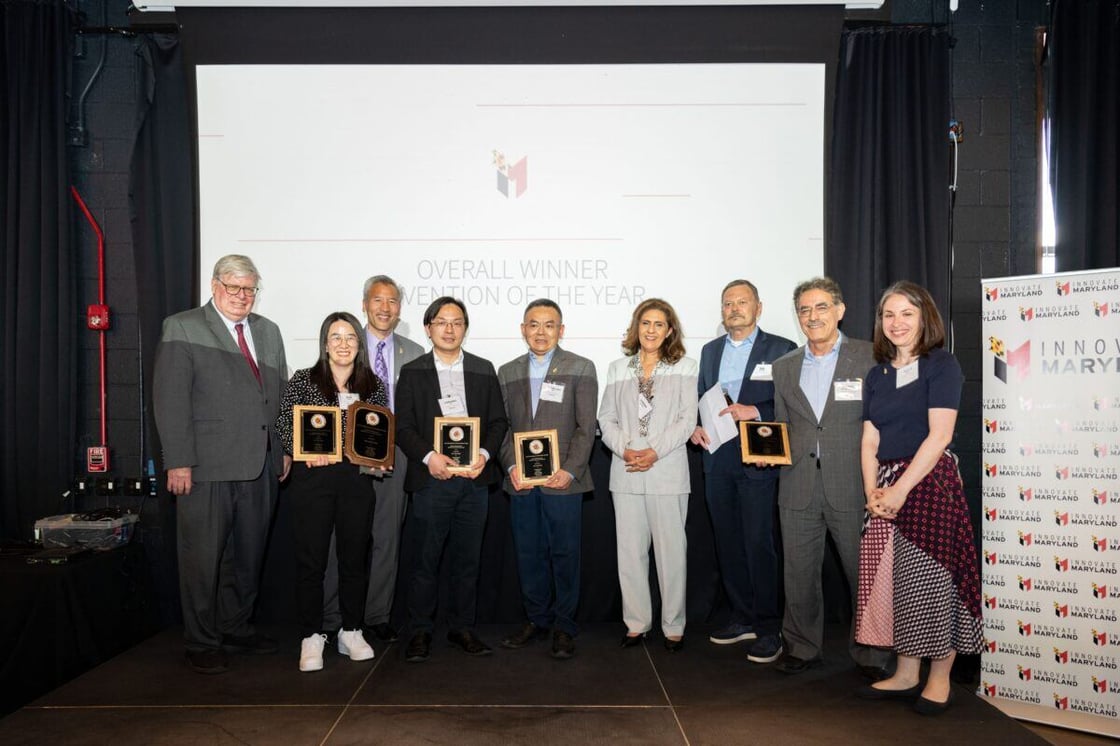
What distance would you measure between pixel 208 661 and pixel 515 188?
2908mm

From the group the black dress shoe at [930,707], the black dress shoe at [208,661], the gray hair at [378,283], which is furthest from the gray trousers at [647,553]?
the black dress shoe at [208,661]

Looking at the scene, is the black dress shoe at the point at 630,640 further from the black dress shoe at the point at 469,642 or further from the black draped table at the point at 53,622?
Result: the black draped table at the point at 53,622

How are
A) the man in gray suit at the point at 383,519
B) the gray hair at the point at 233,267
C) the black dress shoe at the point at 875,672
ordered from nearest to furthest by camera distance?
the black dress shoe at the point at 875,672, the gray hair at the point at 233,267, the man in gray suit at the point at 383,519

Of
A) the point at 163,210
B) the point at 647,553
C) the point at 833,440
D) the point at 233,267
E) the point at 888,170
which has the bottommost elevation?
the point at 647,553

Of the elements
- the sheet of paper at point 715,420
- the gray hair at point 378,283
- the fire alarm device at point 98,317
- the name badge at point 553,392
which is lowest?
the sheet of paper at point 715,420

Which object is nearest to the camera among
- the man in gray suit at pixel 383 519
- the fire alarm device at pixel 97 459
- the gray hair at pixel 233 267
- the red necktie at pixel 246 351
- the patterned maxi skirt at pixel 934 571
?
the patterned maxi skirt at pixel 934 571

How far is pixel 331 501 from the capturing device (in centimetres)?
337

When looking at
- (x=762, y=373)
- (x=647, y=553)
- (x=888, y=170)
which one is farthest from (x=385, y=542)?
(x=888, y=170)

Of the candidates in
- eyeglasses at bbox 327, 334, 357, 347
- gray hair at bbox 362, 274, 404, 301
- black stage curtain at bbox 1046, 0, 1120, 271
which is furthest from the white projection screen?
black stage curtain at bbox 1046, 0, 1120, 271

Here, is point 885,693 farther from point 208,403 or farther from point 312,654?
point 208,403

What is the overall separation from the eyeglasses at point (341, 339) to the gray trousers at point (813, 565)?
2141 mm

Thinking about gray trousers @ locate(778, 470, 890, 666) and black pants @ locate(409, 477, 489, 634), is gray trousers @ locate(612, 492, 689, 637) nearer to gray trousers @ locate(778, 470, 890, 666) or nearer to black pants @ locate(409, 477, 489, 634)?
gray trousers @ locate(778, 470, 890, 666)

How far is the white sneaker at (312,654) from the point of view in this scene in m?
3.32

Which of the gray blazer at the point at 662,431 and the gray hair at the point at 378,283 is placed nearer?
the gray blazer at the point at 662,431
